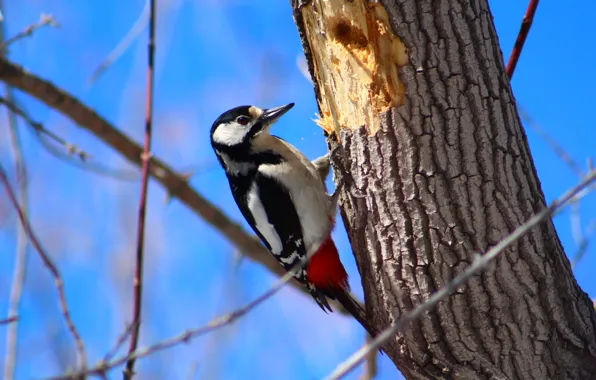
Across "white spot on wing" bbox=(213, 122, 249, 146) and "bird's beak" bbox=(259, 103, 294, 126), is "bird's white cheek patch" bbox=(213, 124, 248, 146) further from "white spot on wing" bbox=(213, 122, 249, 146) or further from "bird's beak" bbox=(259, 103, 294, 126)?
"bird's beak" bbox=(259, 103, 294, 126)

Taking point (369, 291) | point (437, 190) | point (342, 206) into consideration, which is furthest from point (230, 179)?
point (437, 190)

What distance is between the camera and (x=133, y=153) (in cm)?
496

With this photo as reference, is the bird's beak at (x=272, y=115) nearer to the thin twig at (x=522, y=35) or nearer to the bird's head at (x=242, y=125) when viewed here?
the bird's head at (x=242, y=125)

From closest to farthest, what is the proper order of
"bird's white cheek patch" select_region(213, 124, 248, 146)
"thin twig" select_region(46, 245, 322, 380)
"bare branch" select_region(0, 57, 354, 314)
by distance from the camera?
"thin twig" select_region(46, 245, 322, 380), "bird's white cheek patch" select_region(213, 124, 248, 146), "bare branch" select_region(0, 57, 354, 314)

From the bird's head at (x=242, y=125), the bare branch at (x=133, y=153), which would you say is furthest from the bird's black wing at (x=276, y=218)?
the bare branch at (x=133, y=153)

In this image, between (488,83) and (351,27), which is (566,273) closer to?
(488,83)

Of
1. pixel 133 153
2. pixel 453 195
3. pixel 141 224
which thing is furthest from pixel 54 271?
pixel 133 153

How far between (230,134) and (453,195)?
1.75m

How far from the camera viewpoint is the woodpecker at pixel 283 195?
12.6ft

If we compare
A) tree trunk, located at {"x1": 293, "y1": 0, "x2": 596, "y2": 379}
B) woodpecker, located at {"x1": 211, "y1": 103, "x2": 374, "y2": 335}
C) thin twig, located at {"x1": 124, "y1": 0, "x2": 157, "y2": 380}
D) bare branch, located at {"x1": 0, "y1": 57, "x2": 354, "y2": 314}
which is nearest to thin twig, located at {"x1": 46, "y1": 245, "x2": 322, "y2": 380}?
thin twig, located at {"x1": 124, "y1": 0, "x2": 157, "y2": 380}

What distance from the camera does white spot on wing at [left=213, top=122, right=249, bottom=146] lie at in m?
4.09

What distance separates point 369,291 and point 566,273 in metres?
0.81

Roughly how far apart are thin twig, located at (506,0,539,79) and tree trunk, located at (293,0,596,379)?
0.45 m

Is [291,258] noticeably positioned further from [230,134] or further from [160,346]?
[160,346]
